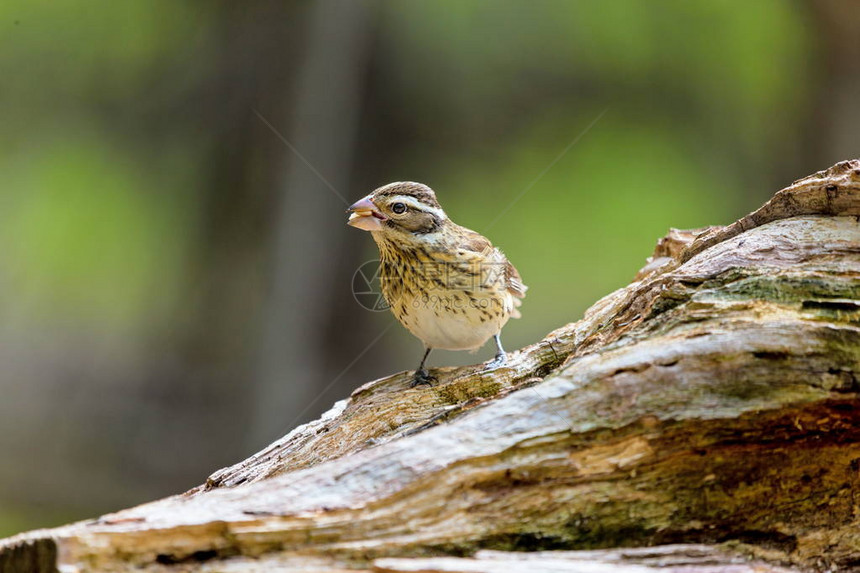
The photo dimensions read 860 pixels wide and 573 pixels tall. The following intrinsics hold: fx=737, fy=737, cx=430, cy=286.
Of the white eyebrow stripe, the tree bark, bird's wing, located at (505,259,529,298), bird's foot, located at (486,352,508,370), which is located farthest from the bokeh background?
the tree bark

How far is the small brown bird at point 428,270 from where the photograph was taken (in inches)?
169

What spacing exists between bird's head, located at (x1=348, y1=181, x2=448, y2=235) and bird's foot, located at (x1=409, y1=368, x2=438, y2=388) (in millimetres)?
826

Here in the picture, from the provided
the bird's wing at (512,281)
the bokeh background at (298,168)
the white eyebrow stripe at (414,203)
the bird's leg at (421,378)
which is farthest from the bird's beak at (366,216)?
the bokeh background at (298,168)

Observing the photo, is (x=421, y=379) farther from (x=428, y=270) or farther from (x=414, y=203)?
(x=414, y=203)

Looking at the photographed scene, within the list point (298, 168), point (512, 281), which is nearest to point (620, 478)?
point (512, 281)

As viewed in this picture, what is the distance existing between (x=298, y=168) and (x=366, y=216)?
3103 mm

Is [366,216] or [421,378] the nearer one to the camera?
[421,378]

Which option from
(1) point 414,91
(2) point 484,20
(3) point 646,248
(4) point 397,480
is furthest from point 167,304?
(4) point 397,480

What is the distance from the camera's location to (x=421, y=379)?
4066 millimetres

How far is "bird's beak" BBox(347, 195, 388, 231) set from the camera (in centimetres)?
427

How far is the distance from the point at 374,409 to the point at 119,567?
1.86m

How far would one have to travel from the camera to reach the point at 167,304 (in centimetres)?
758

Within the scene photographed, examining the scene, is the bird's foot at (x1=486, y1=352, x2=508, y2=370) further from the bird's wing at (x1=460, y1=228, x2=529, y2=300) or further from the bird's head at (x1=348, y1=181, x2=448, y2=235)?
the bird's head at (x1=348, y1=181, x2=448, y2=235)

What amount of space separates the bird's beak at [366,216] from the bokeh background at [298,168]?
2862mm
